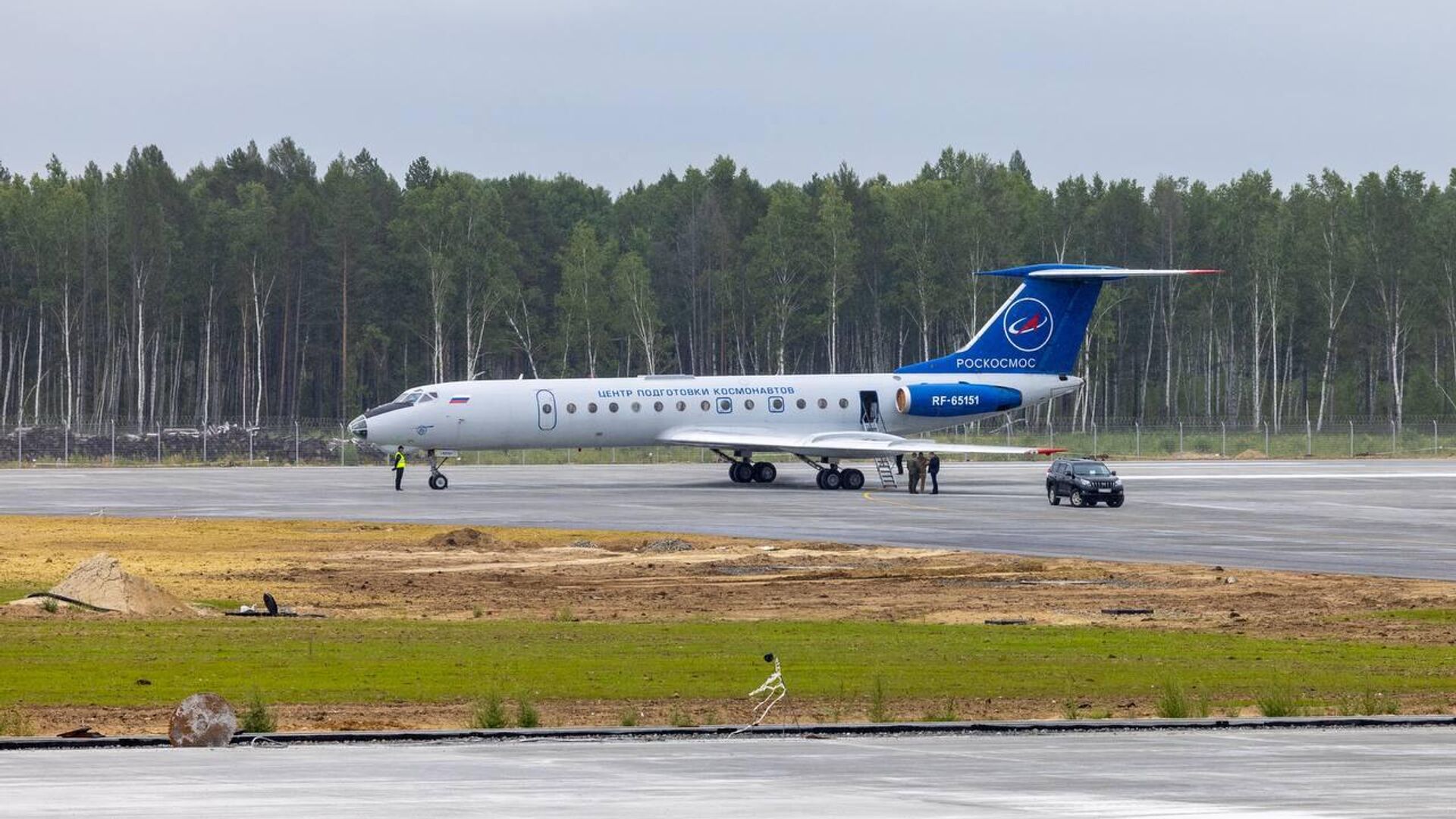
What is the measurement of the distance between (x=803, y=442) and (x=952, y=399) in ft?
18.7

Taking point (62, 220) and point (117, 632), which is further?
point (62, 220)

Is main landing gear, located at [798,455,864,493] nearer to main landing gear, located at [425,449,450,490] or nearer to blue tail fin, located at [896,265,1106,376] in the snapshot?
blue tail fin, located at [896,265,1106,376]

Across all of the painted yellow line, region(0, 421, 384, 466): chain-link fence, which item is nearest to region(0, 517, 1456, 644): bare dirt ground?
the painted yellow line

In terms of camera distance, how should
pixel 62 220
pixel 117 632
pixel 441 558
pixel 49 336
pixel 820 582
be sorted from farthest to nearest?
pixel 49 336, pixel 62 220, pixel 441 558, pixel 820 582, pixel 117 632

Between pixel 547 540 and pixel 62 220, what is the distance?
83082 mm

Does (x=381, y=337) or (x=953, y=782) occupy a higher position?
(x=381, y=337)

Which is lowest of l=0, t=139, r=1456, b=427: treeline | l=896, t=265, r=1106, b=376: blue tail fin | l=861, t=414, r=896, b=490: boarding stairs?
l=861, t=414, r=896, b=490: boarding stairs

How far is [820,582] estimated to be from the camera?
30.0m

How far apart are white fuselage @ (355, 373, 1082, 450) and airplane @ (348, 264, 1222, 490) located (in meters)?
0.04

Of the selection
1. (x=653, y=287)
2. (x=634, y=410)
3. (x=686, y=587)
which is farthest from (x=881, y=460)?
(x=653, y=287)

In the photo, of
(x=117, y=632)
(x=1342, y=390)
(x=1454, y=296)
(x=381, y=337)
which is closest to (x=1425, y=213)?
(x=1454, y=296)

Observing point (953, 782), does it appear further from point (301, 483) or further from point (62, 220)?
point (62, 220)

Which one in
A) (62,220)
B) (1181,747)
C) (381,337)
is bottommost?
(1181,747)

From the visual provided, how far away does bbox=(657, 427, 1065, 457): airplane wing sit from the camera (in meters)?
54.5
